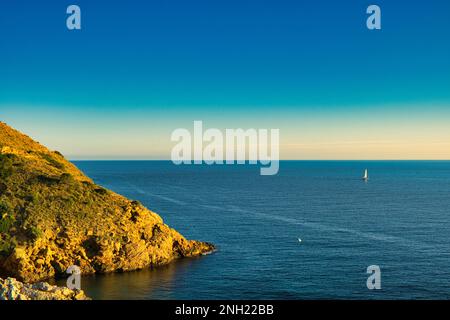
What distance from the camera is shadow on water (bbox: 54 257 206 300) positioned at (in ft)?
184

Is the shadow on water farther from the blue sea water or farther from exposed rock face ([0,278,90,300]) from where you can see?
exposed rock face ([0,278,90,300])

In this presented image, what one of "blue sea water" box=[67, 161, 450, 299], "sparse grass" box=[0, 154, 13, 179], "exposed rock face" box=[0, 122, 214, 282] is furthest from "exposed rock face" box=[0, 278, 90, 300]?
"sparse grass" box=[0, 154, 13, 179]

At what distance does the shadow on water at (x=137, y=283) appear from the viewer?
56.1 m

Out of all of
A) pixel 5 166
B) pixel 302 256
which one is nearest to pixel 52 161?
pixel 5 166

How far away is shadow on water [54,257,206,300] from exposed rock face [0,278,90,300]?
8757 mm

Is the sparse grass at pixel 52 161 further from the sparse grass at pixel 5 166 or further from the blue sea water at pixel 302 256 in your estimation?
the blue sea water at pixel 302 256

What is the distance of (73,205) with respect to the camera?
73250 mm

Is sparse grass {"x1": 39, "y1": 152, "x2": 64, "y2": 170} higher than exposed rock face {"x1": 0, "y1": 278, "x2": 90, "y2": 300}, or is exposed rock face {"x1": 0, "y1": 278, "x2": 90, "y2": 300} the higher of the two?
sparse grass {"x1": 39, "y1": 152, "x2": 64, "y2": 170}

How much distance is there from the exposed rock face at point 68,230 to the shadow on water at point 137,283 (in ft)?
8.35

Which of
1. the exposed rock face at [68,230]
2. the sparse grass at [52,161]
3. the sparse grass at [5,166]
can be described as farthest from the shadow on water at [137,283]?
the sparse grass at [52,161]

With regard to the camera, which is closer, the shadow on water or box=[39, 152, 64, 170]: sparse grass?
the shadow on water

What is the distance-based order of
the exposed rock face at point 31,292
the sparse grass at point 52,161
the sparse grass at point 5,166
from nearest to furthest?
the exposed rock face at point 31,292 < the sparse grass at point 5,166 < the sparse grass at point 52,161

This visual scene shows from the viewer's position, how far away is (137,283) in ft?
202
